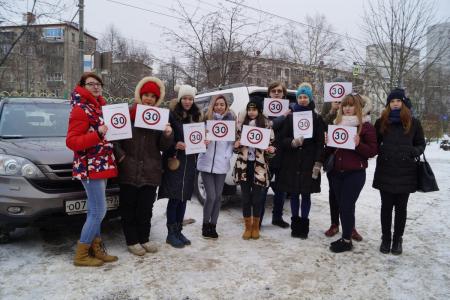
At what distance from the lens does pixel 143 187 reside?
388 centimetres

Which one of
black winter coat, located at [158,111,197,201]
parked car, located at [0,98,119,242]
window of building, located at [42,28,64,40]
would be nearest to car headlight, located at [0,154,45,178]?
parked car, located at [0,98,119,242]

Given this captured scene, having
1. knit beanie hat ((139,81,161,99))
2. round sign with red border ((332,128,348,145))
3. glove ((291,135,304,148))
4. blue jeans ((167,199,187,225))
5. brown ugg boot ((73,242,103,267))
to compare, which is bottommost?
brown ugg boot ((73,242,103,267))

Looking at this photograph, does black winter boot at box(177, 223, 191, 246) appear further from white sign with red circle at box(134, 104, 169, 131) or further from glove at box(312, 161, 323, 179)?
glove at box(312, 161, 323, 179)

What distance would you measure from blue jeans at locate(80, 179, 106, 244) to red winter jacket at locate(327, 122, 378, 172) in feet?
8.80

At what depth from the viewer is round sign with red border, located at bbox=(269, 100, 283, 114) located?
4.64 m

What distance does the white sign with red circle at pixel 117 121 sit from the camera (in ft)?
11.4

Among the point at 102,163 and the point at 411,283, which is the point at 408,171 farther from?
the point at 102,163

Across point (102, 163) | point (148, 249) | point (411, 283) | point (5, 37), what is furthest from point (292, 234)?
point (5, 37)

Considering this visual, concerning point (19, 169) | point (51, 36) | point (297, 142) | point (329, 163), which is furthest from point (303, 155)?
point (51, 36)

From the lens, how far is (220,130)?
14.1 ft

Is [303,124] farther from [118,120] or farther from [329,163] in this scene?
[118,120]

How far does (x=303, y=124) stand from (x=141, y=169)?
201cm

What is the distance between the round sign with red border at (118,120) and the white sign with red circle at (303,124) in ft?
6.71

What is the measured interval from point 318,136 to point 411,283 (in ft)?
6.20
